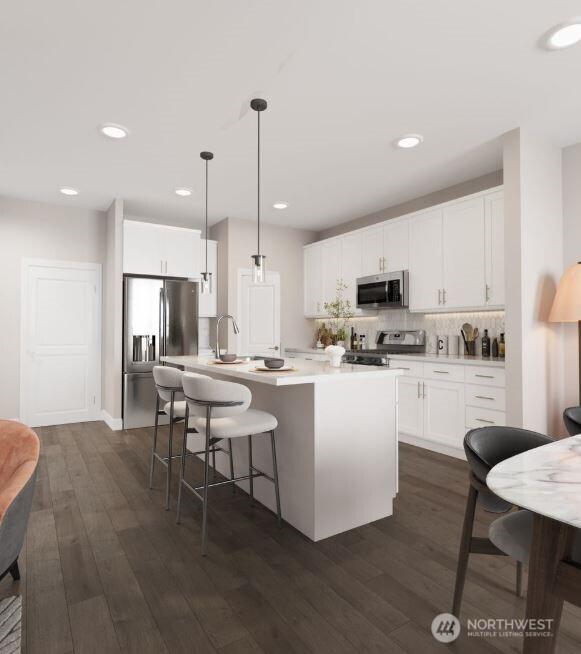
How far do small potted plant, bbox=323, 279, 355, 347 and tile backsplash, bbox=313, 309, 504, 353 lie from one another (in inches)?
7.3

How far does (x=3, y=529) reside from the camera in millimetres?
1442

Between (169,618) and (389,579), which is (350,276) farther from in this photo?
(169,618)

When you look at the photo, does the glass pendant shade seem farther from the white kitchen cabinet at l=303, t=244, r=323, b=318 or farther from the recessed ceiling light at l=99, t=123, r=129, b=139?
the white kitchen cabinet at l=303, t=244, r=323, b=318

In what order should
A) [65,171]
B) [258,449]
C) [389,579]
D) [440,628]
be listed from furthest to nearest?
[65,171], [258,449], [389,579], [440,628]

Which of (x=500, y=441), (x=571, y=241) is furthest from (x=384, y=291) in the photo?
(x=500, y=441)

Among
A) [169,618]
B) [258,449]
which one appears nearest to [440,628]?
[169,618]

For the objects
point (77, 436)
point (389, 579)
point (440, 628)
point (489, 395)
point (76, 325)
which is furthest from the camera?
point (76, 325)

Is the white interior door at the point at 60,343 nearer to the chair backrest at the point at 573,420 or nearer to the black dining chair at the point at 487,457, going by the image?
the black dining chair at the point at 487,457

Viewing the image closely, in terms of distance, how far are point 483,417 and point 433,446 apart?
66 cm

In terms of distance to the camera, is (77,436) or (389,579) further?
(77,436)

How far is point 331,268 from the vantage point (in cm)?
588

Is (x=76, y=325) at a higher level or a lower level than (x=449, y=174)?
lower

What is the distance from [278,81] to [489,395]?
290cm

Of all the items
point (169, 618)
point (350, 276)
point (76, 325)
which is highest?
point (350, 276)
